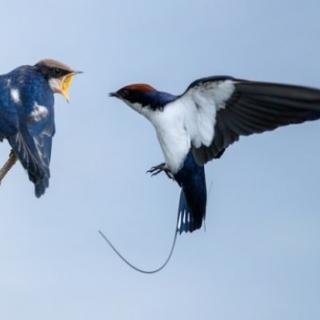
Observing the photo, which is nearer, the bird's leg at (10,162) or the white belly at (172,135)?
the bird's leg at (10,162)

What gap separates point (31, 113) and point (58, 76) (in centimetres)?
23

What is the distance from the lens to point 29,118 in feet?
9.98

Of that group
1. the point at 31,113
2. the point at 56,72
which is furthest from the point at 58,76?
the point at 31,113

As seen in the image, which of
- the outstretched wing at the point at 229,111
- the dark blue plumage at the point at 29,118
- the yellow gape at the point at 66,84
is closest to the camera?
the dark blue plumage at the point at 29,118

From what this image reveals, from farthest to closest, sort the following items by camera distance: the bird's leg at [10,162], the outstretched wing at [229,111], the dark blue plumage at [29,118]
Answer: the outstretched wing at [229,111] → the dark blue plumage at [29,118] → the bird's leg at [10,162]

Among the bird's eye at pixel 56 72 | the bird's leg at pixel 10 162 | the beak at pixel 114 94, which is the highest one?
the bird's eye at pixel 56 72

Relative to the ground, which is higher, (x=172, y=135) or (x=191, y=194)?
(x=172, y=135)

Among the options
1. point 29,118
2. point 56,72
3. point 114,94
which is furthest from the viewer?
point 56,72

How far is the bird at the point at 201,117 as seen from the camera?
9.91 ft

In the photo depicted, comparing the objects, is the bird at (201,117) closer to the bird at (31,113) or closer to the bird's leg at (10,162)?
the bird at (31,113)

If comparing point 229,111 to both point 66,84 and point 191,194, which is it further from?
point 66,84

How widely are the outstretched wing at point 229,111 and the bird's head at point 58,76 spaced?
441mm

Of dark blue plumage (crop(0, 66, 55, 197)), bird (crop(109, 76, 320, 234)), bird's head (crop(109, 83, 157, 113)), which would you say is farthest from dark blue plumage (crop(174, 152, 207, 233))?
dark blue plumage (crop(0, 66, 55, 197))

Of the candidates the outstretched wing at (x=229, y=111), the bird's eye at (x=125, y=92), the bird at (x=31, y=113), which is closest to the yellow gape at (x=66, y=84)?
the bird at (x=31, y=113)
